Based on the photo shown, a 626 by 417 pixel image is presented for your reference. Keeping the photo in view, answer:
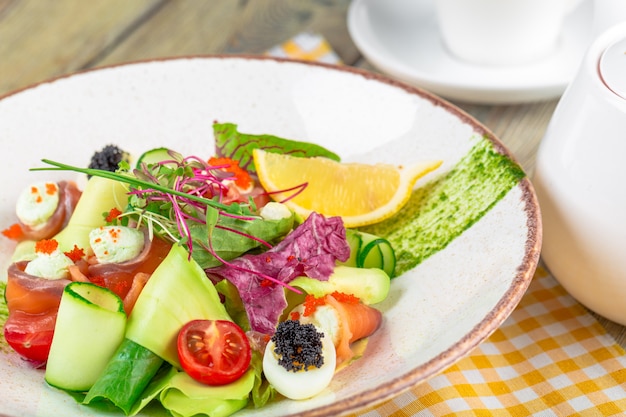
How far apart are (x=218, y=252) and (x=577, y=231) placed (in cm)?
91

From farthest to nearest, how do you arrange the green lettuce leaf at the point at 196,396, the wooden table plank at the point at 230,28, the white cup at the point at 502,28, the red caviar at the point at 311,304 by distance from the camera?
the wooden table plank at the point at 230,28
the white cup at the point at 502,28
the red caviar at the point at 311,304
the green lettuce leaf at the point at 196,396

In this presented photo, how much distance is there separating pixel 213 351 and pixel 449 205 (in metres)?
0.84

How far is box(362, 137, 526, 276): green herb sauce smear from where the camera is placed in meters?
2.06

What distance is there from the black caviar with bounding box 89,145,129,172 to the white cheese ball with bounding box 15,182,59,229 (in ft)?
0.51

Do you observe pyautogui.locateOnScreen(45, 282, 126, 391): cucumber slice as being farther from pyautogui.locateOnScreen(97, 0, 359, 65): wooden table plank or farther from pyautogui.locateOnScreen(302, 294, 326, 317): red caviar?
pyautogui.locateOnScreen(97, 0, 359, 65): wooden table plank

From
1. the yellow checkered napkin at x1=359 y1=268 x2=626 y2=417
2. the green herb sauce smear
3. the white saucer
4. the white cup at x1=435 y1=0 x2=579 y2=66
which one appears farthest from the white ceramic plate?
the white cup at x1=435 y1=0 x2=579 y2=66

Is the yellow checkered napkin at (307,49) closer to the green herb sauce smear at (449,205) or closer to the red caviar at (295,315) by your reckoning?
the green herb sauce smear at (449,205)

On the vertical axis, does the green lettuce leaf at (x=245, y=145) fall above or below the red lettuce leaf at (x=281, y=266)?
above

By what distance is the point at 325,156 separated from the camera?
2.36 meters

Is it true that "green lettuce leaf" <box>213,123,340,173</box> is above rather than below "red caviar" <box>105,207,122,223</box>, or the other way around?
below

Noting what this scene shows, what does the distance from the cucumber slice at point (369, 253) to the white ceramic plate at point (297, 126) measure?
0.07 meters

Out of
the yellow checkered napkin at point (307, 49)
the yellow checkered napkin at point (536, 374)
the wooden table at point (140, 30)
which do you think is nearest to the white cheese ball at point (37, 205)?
the yellow checkered napkin at point (536, 374)

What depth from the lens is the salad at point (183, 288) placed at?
164 cm

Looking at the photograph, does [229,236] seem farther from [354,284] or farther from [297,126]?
[297,126]
